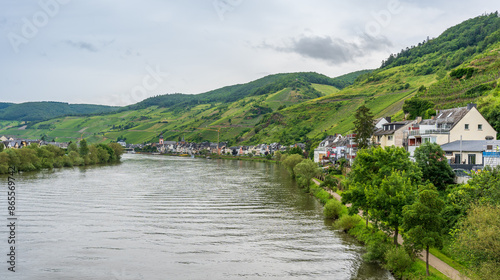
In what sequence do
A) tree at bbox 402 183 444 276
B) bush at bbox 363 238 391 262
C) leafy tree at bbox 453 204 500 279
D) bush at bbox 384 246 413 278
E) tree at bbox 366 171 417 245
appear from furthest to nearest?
bush at bbox 363 238 391 262 < tree at bbox 366 171 417 245 < bush at bbox 384 246 413 278 < tree at bbox 402 183 444 276 < leafy tree at bbox 453 204 500 279

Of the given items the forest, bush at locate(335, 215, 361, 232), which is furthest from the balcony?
bush at locate(335, 215, 361, 232)

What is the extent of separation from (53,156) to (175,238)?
7972 centimetres

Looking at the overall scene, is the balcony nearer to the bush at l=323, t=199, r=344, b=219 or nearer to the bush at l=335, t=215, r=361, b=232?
the bush at l=323, t=199, r=344, b=219

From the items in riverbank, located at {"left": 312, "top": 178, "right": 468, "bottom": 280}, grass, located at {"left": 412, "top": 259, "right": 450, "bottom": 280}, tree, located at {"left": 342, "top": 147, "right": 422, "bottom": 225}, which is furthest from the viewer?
tree, located at {"left": 342, "top": 147, "right": 422, "bottom": 225}

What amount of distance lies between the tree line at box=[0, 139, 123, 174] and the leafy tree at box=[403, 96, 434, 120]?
83.4 meters

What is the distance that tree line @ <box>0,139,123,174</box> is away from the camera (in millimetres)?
84375

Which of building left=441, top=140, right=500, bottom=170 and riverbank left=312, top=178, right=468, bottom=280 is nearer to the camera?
riverbank left=312, top=178, right=468, bottom=280

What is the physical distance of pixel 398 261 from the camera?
1025 inches

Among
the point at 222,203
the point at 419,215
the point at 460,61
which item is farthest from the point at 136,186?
the point at 460,61

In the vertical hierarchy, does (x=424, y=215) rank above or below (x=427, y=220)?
above

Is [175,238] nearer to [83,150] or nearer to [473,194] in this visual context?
[473,194]

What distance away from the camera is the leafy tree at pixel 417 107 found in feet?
278

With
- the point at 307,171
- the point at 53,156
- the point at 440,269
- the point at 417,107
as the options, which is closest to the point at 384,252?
the point at 440,269

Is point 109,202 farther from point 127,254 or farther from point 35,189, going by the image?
point 127,254
